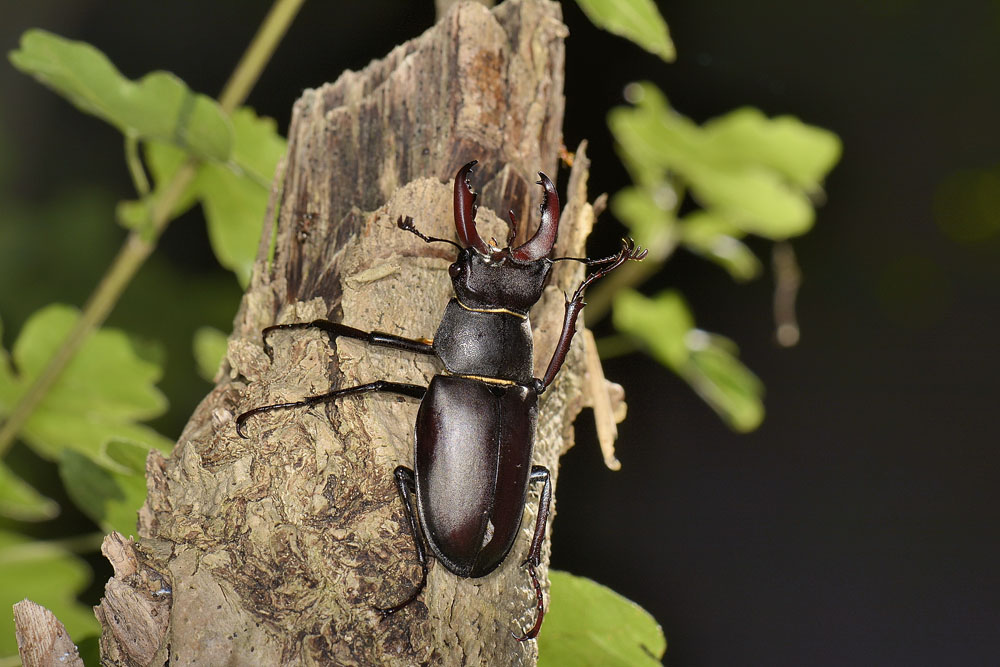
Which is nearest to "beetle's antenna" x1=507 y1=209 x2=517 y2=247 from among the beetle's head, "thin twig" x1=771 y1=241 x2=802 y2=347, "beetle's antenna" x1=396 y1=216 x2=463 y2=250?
the beetle's head

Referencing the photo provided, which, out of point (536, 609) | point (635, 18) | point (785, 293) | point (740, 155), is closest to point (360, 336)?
point (536, 609)

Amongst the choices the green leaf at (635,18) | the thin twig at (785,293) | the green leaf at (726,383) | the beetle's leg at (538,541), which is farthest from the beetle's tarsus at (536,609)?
the thin twig at (785,293)

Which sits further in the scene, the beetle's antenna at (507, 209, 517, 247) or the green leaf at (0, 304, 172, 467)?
the green leaf at (0, 304, 172, 467)

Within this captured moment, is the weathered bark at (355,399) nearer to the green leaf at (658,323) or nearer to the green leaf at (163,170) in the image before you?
the green leaf at (163,170)

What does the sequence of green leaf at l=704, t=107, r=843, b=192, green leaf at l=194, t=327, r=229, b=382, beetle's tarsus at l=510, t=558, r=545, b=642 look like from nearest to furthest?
beetle's tarsus at l=510, t=558, r=545, b=642 → green leaf at l=194, t=327, r=229, b=382 → green leaf at l=704, t=107, r=843, b=192

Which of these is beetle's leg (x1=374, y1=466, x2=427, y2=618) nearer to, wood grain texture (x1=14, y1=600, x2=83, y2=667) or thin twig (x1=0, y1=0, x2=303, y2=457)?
wood grain texture (x1=14, y1=600, x2=83, y2=667)

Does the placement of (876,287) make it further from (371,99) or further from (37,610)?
(37,610)
